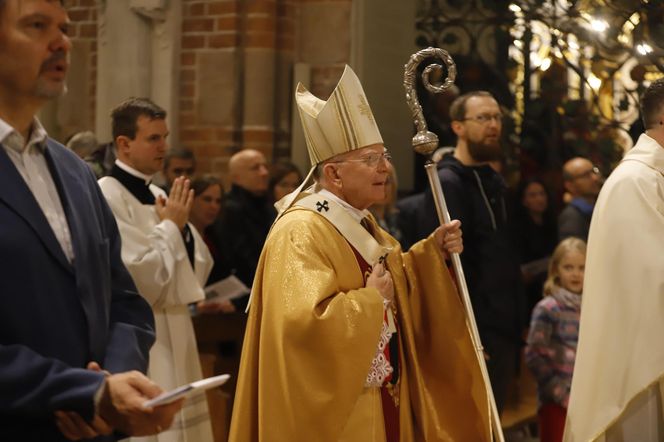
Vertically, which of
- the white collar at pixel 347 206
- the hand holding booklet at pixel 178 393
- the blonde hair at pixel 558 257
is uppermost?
the white collar at pixel 347 206

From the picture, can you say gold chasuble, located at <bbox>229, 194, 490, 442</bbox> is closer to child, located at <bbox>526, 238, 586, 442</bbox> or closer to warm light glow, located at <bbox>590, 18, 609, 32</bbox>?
child, located at <bbox>526, 238, 586, 442</bbox>

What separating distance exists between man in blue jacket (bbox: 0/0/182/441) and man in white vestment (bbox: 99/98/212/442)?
2405 millimetres

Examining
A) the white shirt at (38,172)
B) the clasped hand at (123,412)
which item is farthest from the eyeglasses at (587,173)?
the clasped hand at (123,412)

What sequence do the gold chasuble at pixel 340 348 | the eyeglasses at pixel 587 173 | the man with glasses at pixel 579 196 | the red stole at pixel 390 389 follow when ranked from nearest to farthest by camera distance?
the gold chasuble at pixel 340 348 → the red stole at pixel 390 389 → the man with glasses at pixel 579 196 → the eyeglasses at pixel 587 173

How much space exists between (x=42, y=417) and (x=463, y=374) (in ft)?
7.28

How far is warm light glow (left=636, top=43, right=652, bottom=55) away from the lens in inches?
293

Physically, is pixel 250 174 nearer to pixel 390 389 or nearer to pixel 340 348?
pixel 390 389

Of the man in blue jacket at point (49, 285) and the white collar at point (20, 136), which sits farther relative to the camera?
the white collar at point (20, 136)

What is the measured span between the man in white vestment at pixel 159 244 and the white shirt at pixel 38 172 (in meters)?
2.48

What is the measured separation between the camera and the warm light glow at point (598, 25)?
7.77 meters

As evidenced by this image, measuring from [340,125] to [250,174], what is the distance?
2590 millimetres

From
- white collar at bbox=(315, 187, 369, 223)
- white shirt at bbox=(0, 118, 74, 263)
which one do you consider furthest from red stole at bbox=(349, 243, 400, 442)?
white shirt at bbox=(0, 118, 74, 263)

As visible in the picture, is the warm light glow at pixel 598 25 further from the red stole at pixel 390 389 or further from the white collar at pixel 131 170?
Answer: the red stole at pixel 390 389

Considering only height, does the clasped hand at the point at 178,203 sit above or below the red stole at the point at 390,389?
above
